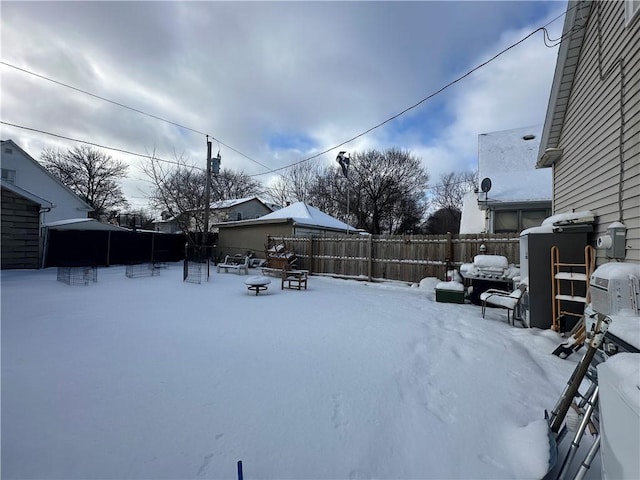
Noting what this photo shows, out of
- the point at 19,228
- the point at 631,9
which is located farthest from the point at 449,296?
the point at 19,228

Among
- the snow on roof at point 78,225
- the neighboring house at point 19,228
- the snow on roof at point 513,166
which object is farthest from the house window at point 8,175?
the snow on roof at point 513,166

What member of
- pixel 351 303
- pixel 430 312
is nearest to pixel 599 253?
pixel 430 312

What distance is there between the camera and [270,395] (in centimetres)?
243

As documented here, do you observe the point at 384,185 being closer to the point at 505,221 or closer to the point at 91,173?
the point at 505,221

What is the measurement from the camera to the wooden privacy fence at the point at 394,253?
781 centimetres

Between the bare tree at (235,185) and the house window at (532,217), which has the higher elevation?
the bare tree at (235,185)

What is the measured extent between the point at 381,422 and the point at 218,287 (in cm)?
672

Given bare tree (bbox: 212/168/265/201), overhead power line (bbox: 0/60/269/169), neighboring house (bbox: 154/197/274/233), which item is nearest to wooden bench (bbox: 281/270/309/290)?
overhead power line (bbox: 0/60/269/169)

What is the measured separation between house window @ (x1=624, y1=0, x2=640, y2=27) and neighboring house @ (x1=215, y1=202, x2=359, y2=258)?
10444 millimetres

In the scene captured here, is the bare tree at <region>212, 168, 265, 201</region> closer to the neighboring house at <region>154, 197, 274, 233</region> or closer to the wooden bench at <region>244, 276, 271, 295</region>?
the neighboring house at <region>154, 197, 274, 233</region>

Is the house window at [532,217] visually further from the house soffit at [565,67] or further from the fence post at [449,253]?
the house soffit at [565,67]

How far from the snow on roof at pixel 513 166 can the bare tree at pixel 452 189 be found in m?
19.4

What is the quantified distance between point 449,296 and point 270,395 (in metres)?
5.55

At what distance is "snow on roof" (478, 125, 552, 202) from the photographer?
9812 mm
